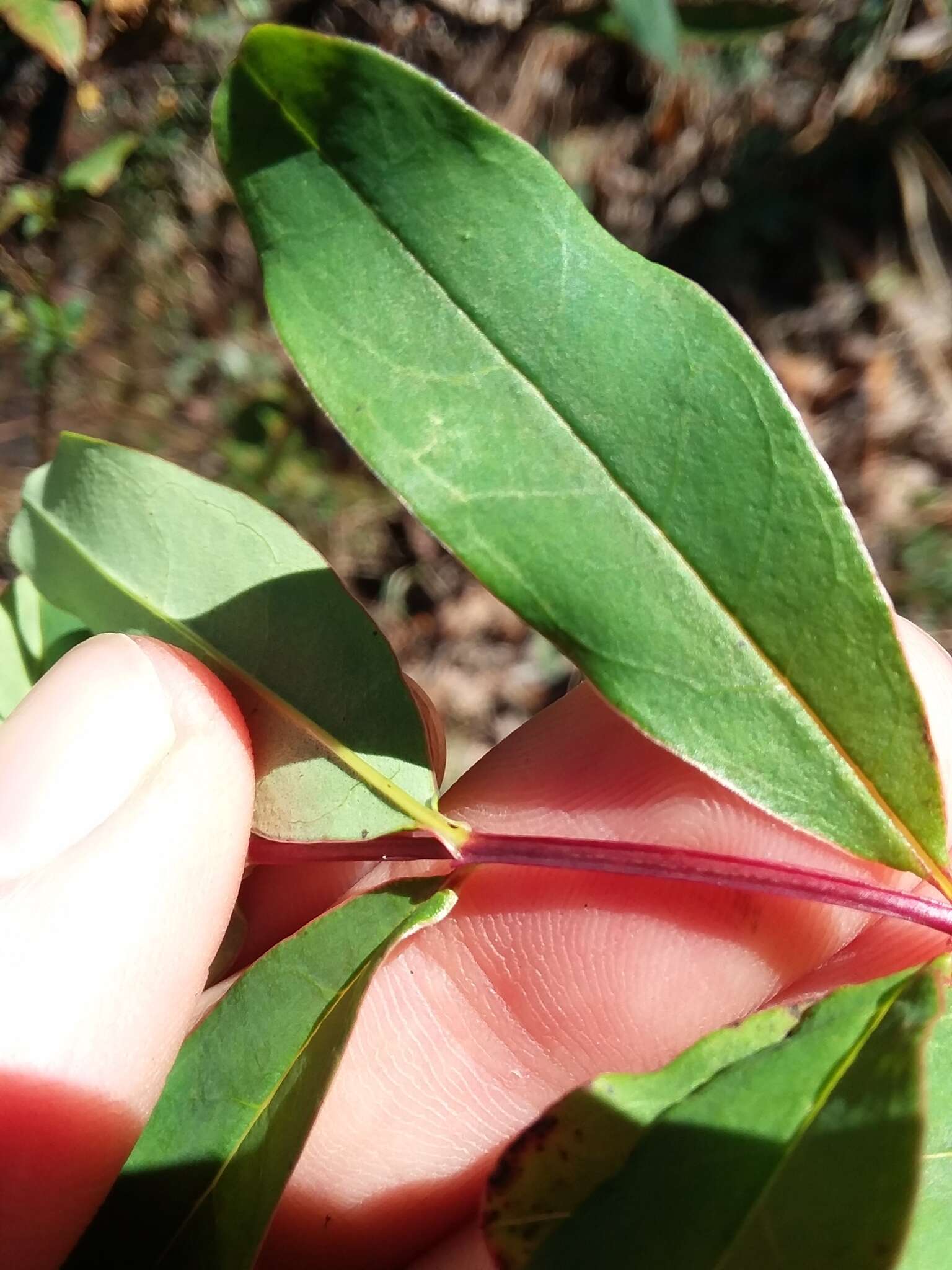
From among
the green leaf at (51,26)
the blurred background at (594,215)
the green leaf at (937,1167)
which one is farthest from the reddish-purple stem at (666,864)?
the blurred background at (594,215)

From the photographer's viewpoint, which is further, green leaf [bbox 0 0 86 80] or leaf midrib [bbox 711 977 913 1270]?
green leaf [bbox 0 0 86 80]

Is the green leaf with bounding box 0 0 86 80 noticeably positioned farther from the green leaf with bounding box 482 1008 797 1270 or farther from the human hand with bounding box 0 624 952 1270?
the green leaf with bounding box 482 1008 797 1270

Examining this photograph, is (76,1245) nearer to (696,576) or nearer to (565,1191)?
(565,1191)

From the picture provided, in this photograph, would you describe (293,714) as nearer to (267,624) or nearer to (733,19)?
(267,624)

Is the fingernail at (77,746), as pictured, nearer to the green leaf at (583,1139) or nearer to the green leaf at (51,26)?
the green leaf at (583,1139)

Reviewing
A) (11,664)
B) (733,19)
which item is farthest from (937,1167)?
(733,19)

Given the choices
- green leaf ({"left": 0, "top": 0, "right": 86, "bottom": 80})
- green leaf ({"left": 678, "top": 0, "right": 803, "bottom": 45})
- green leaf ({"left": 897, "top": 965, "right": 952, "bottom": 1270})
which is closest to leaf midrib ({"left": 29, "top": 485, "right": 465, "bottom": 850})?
green leaf ({"left": 897, "top": 965, "right": 952, "bottom": 1270})

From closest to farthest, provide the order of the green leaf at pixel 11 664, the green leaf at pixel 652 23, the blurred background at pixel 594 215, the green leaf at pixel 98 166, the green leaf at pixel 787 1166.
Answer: the green leaf at pixel 787 1166 → the green leaf at pixel 11 664 → the green leaf at pixel 652 23 → the green leaf at pixel 98 166 → the blurred background at pixel 594 215
